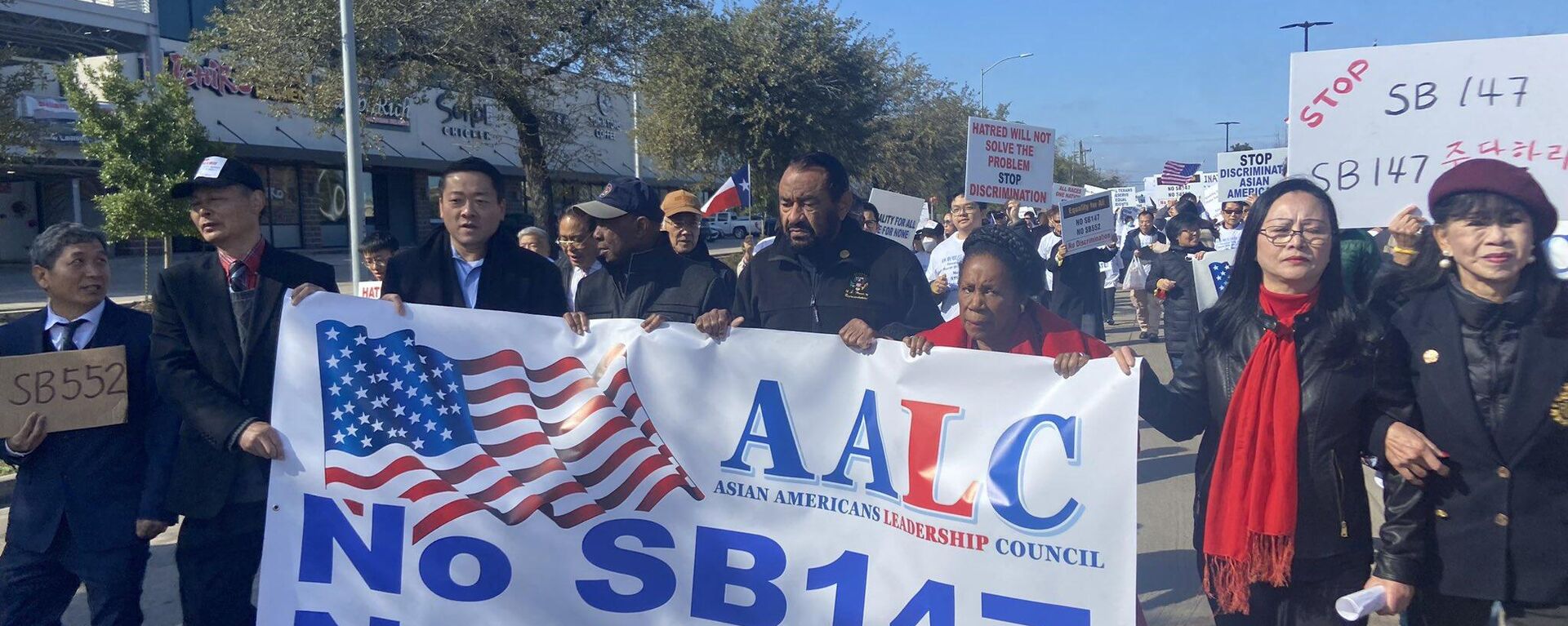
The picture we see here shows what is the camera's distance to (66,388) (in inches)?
140

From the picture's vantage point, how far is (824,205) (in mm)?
4070

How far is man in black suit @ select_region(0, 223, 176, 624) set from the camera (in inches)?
140

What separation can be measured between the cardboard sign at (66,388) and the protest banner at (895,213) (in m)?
7.71

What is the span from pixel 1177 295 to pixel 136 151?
57.6ft

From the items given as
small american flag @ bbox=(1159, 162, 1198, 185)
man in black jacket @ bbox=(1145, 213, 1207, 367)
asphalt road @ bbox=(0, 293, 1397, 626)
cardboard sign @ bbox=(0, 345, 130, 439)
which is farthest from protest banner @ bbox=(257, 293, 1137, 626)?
small american flag @ bbox=(1159, 162, 1198, 185)

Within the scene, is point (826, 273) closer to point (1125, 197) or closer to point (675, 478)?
point (675, 478)

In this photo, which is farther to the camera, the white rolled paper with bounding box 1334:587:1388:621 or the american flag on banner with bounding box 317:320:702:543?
the american flag on banner with bounding box 317:320:702:543

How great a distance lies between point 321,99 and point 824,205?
14712 millimetres

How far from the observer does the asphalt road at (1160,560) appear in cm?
481

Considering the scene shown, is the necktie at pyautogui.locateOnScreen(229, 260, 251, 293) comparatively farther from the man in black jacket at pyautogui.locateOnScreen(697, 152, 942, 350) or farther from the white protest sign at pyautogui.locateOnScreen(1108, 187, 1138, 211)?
the white protest sign at pyautogui.locateOnScreen(1108, 187, 1138, 211)

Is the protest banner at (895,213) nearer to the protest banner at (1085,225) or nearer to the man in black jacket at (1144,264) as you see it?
the protest banner at (1085,225)

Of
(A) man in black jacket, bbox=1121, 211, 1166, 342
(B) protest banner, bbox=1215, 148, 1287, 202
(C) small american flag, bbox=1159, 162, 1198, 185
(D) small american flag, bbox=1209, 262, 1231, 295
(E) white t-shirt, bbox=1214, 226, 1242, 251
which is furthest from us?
(C) small american flag, bbox=1159, 162, 1198, 185

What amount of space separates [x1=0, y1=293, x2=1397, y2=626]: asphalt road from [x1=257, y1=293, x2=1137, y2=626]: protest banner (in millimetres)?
1884

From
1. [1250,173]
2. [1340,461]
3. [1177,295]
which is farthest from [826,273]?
[1250,173]
